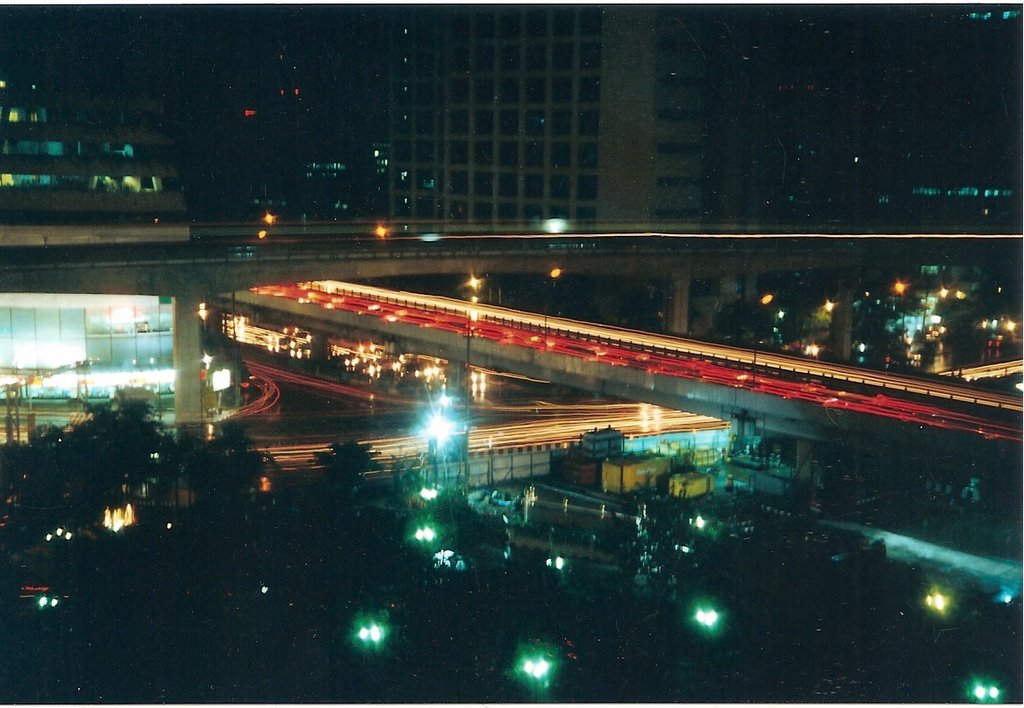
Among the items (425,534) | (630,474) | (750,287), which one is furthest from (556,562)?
(750,287)

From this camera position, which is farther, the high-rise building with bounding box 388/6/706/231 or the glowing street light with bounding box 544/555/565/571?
the high-rise building with bounding box 388/6/706/231

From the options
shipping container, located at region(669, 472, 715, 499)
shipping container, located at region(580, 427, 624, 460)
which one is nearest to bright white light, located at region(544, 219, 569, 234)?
shipping container, located at region(580, 427, 624, 460)

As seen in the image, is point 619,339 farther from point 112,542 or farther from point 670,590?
point 112,542

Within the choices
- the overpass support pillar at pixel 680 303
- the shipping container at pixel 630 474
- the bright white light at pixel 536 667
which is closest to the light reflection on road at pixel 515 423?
the shipping container at pixel 630 474

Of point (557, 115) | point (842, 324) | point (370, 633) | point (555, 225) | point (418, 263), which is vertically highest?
point (557, 115)

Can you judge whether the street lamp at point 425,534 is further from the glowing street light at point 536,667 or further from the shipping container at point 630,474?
the shipping container at point 630,474

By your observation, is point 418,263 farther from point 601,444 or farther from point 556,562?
point 556,562

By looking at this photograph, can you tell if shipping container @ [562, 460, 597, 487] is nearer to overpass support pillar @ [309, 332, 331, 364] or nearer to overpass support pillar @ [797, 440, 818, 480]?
overpass support pillar @ [797, 440, 818, 480]

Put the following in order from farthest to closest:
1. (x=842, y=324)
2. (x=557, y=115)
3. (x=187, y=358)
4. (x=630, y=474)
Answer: (x=557, y=115) → (x=842, y=324) → (x=187, y=358) → (x=630, y=474)
